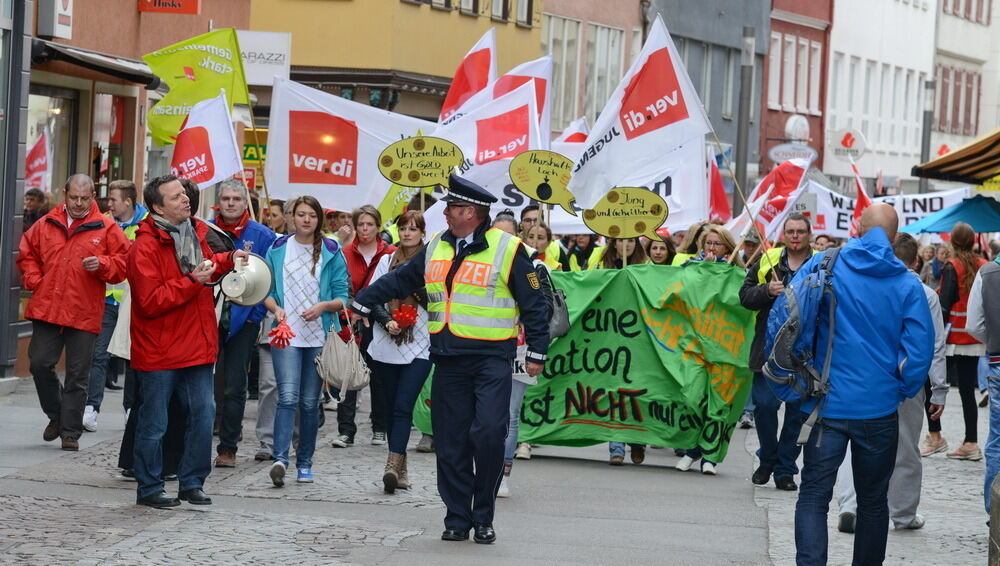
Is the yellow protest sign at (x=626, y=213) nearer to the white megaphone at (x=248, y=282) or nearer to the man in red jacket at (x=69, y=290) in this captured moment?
the man in red jacket at (x=69, y=290)

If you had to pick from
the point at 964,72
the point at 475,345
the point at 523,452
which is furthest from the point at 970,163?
the point at 964,72

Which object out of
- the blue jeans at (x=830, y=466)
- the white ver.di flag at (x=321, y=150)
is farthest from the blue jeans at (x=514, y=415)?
the white ver.di flag at (x=321, y=150)

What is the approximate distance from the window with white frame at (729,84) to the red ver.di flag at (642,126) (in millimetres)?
35147

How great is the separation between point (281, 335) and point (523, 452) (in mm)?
3221

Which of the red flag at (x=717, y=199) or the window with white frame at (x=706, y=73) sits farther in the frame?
the window with white frame at (x=706, y=73)

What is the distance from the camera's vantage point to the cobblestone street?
10375 mm

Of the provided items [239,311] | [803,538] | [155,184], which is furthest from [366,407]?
[803,538]

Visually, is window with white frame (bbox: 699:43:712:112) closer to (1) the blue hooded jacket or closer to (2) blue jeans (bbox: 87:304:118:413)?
(2) blue jeans (bbox: 87:304:118:413)

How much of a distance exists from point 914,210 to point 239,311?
53.1 ft

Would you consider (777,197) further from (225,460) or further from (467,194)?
(467,194)

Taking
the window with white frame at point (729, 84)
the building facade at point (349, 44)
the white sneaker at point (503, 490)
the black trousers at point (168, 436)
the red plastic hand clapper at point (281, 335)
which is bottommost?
the white sneaker at point (503, 490)

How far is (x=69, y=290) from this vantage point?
12.9 m

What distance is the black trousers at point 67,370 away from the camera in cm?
1284

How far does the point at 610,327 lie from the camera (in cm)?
1427
